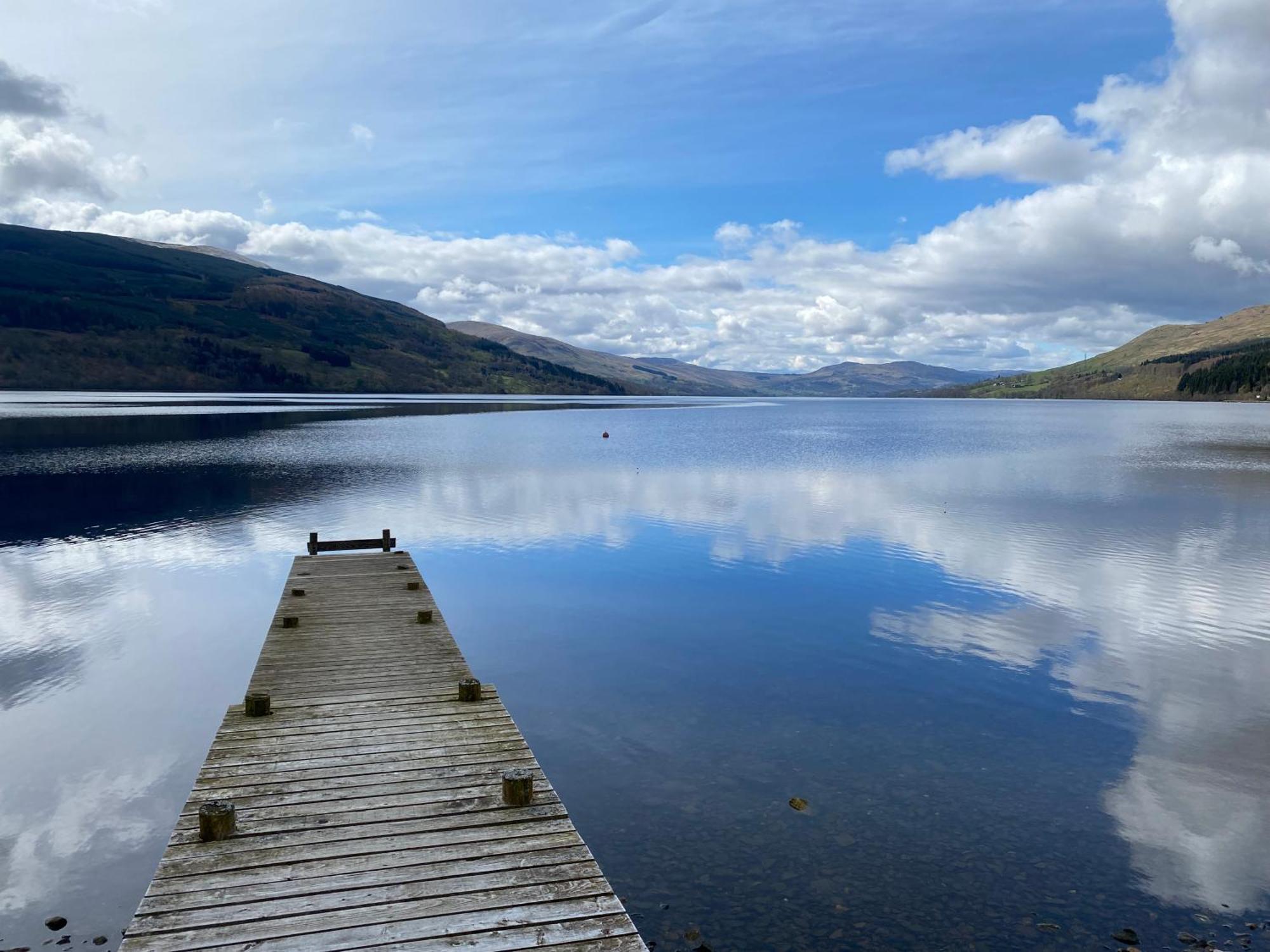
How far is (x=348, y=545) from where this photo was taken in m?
37.2

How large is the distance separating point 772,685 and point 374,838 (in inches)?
557

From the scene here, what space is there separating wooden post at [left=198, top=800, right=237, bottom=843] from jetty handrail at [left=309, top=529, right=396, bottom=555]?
2538cm

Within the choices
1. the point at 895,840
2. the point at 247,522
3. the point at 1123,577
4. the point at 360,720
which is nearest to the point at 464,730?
the point at 360,720

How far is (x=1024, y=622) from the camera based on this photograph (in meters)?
29.8

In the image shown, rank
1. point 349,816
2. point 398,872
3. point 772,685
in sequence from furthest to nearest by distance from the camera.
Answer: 1. point 772,685
2. point 349,816
3. point 398,872

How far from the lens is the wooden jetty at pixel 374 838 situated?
9734 mm

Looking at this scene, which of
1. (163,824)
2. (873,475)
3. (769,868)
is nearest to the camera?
(769,868)

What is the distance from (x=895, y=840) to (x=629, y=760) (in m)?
6.16

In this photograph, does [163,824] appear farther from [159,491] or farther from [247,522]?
[159,491]

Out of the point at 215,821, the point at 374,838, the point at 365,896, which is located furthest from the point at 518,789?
the point at 215,821

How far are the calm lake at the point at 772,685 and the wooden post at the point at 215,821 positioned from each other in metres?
2.83

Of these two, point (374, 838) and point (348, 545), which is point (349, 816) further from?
point (348, 545)

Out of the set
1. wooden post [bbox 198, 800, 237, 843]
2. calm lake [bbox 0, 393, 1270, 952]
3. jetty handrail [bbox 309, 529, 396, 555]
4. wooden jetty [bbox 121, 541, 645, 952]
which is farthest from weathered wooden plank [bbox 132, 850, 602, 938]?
jetty handrail [bbox 309, 529, 396, 555]

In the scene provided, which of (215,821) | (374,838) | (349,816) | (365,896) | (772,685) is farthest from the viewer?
(772,685)
